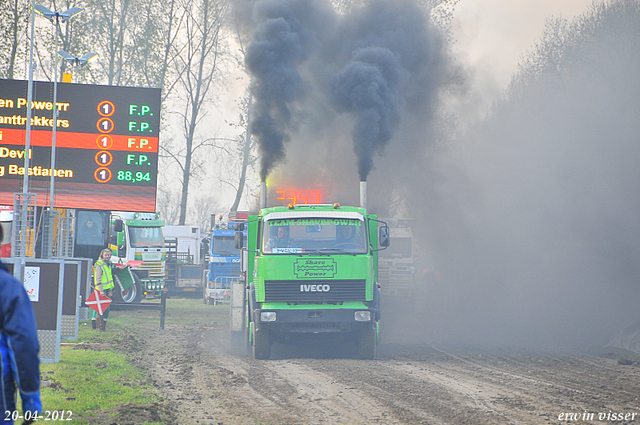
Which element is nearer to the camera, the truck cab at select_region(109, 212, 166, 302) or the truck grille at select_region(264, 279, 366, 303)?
the truck grille at select_region(264, 279, 366, 303)

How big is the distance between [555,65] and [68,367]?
32.8 meters

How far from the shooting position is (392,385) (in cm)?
982

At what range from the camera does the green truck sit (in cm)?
1222

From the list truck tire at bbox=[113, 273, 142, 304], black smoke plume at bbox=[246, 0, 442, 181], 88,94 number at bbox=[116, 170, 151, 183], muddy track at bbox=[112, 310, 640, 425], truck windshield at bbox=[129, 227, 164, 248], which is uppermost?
black smoke plume at bbox=[246, 0, 442, 181]

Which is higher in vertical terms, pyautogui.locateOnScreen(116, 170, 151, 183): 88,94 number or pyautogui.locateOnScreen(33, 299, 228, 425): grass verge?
pyautogui.locateOnScreen(116, 170, 151, 183): 88,94 number

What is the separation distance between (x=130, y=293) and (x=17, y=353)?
72.6 feet

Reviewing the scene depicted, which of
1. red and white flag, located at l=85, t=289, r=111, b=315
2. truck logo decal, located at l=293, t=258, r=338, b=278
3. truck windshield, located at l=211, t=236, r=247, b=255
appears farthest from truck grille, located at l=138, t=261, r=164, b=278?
truck logo decal, located at l=293, t=258, r=338, b=278

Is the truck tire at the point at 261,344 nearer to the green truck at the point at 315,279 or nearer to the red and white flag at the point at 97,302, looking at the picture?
the green truck at the point at 315,279

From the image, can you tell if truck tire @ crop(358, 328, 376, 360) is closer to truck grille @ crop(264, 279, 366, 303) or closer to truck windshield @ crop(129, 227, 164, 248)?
truck grille @ crop(264, 279, 366, 303)

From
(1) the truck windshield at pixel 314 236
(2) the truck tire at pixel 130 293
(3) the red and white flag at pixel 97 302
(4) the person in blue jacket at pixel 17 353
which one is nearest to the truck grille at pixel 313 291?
(1) the truck windshield at pixel 314 236

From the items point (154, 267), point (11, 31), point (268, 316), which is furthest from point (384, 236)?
point (11, 31)

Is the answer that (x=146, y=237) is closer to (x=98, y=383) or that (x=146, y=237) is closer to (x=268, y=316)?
(x=268, y=316)

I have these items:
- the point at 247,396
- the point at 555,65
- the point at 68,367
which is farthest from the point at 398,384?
the point at 555,65

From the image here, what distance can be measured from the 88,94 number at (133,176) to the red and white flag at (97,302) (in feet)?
10.3
